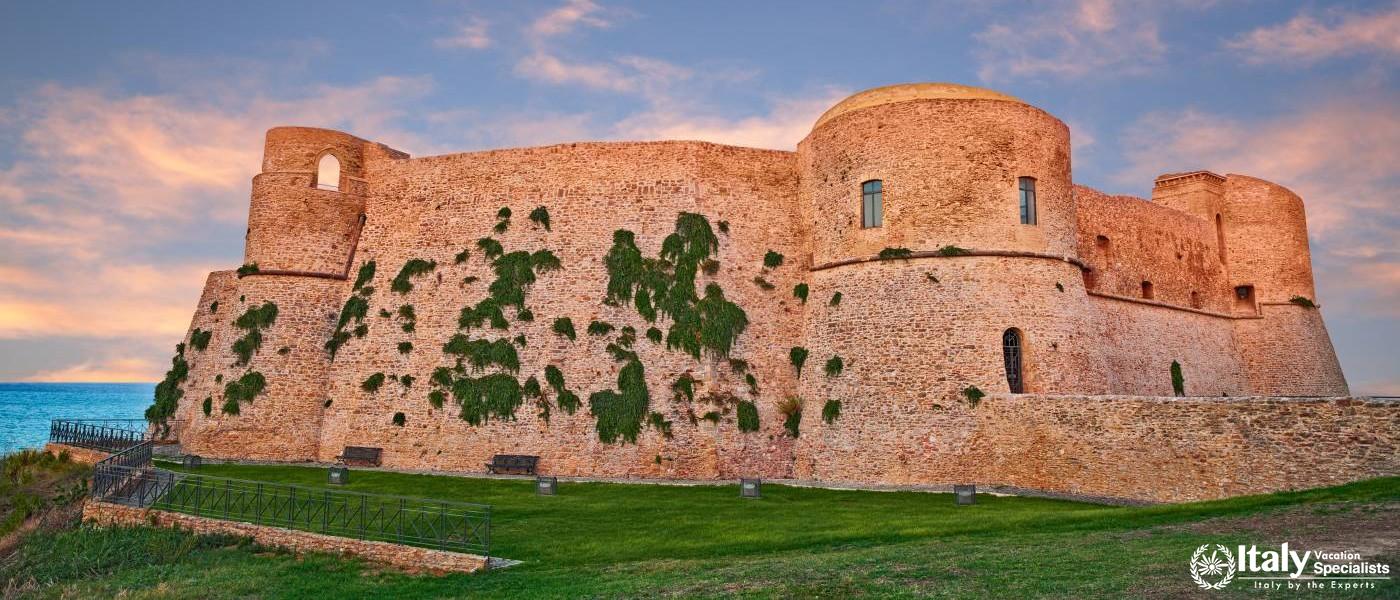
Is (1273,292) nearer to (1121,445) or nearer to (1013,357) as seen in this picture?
(1013,357)

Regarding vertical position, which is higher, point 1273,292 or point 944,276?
point 1273,292

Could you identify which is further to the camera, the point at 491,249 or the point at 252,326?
the point at 252,326

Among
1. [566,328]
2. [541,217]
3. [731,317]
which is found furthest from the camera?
[541,217]

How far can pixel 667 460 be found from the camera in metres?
24.3

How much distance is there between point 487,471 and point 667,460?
5574 mm

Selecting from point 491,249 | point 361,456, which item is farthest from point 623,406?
point 361,456

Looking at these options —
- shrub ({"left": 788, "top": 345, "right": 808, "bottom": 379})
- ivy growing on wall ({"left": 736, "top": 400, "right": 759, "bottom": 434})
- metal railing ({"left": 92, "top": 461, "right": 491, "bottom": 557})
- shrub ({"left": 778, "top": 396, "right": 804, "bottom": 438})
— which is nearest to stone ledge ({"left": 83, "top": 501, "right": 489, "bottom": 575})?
metal railing ({"left": 92, "top": 461, "right": 491, "bottom": 557})

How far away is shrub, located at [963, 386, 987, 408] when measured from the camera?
2180 centimetres

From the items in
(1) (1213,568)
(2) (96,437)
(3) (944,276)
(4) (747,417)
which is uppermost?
(3) (944,276)

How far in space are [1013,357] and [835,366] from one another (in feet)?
16.1

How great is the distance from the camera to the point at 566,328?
26281 mm

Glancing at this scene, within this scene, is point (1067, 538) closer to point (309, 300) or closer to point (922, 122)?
point (922, 122)

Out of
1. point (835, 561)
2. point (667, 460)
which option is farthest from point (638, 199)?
point (835, 561)

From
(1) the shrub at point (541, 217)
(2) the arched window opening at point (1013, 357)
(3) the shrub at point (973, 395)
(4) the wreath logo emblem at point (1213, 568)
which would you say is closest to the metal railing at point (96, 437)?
(1) the shrub at point (541, 217)
